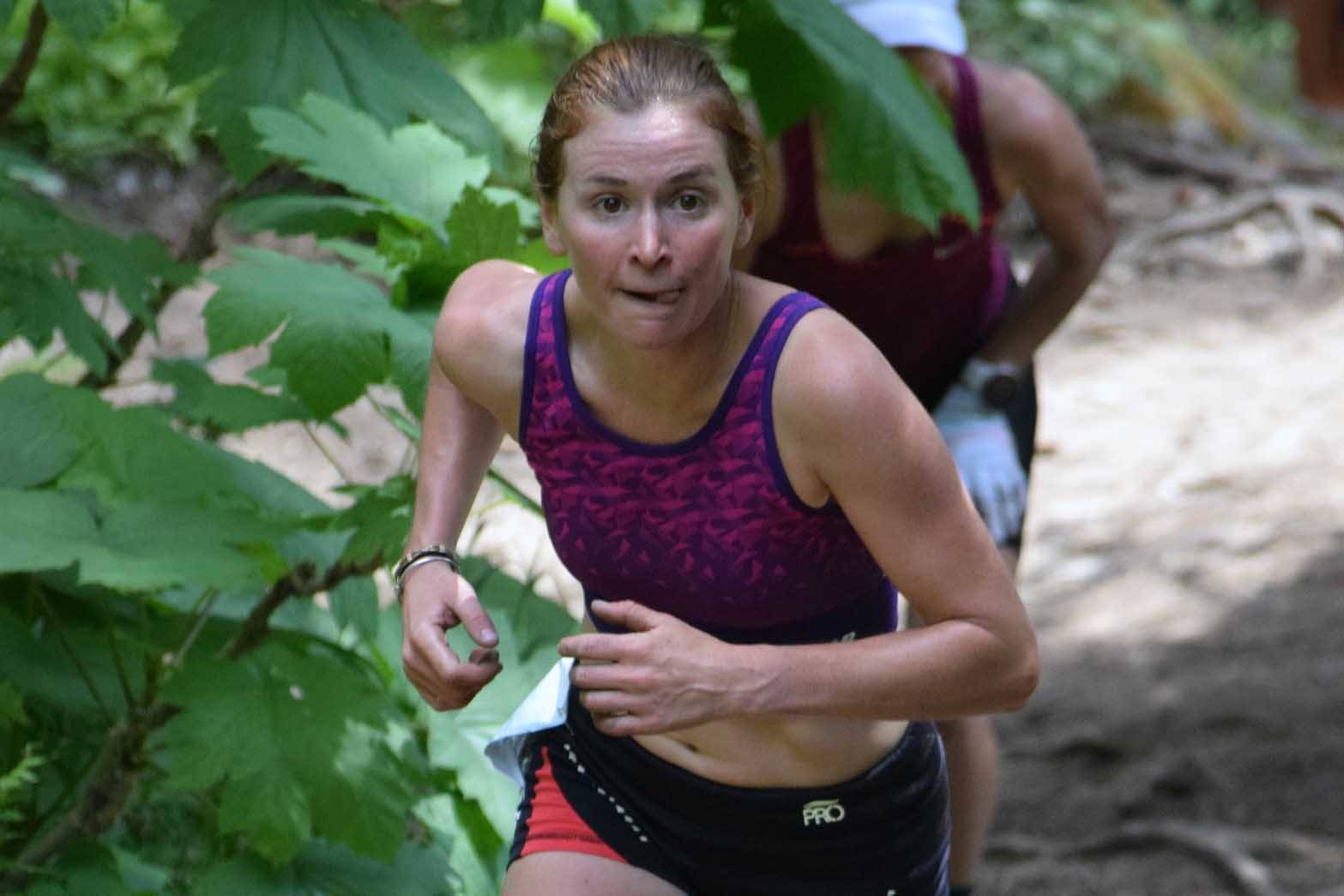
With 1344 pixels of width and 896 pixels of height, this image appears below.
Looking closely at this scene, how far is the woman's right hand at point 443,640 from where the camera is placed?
71.6 inches

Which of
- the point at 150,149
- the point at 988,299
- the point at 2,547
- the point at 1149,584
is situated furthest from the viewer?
the point at 150,149

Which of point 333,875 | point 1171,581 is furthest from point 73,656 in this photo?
point 1171,581

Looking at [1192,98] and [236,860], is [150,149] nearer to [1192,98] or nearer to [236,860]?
[236,860]

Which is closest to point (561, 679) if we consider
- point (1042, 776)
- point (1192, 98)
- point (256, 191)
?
point (256, 191)

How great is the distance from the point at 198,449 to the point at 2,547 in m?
0.43

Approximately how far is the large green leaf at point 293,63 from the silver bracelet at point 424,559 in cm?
64

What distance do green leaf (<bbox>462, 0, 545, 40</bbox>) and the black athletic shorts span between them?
0.83 m

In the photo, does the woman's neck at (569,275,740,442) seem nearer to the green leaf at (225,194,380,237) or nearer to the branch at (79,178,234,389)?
the green leaf at (225,194,380,237)

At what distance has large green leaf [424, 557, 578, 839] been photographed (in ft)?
8.52

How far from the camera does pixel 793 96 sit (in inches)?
92.7

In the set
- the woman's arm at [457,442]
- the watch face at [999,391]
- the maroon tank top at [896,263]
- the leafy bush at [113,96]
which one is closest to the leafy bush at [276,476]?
the woman's arm at [457,442]

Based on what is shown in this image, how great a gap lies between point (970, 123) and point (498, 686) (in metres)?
1.33

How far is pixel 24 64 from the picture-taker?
269cm

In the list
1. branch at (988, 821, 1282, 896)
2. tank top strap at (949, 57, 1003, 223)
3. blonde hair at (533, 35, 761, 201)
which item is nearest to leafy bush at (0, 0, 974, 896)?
blonde hair at (533, 35, 761, 201)
